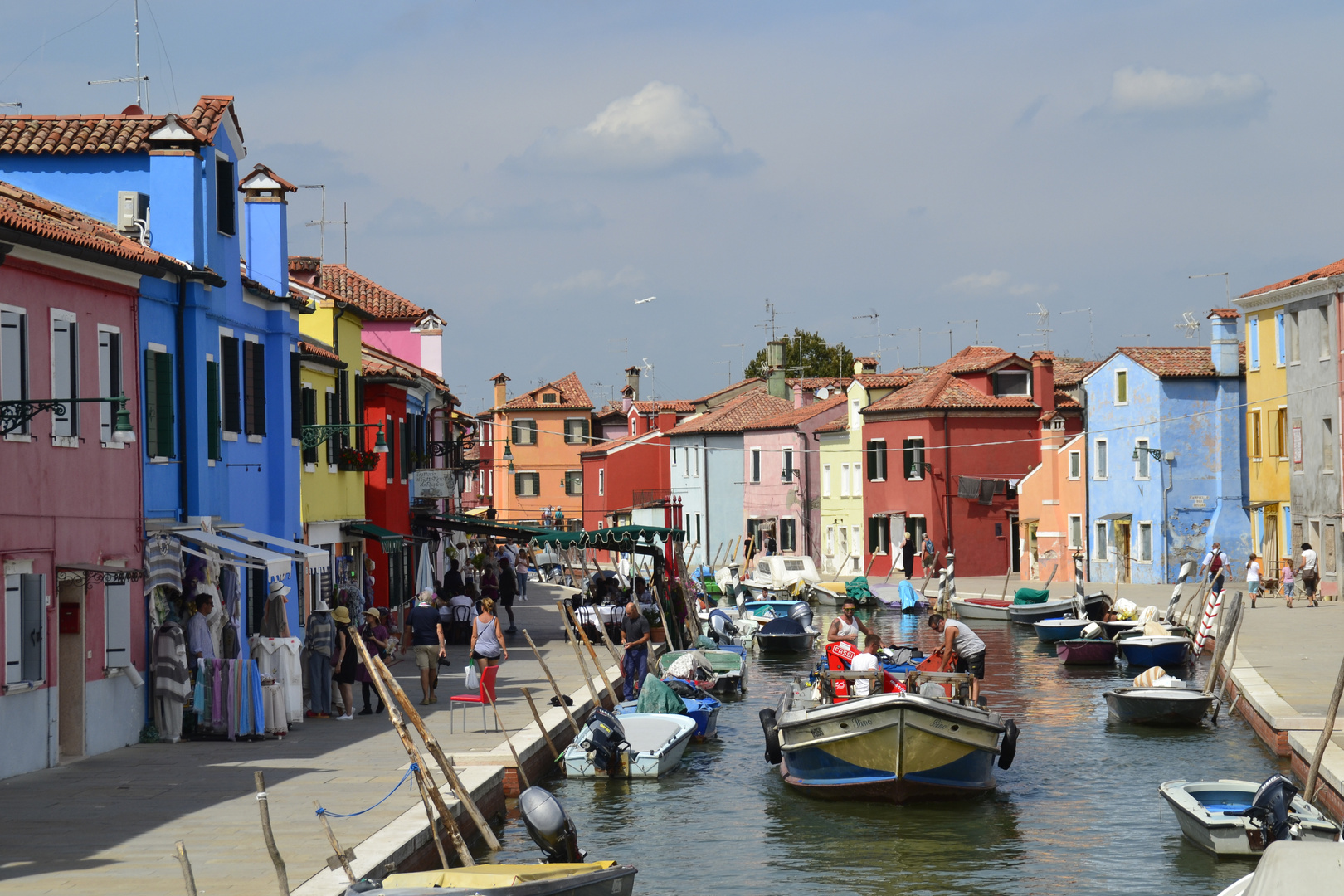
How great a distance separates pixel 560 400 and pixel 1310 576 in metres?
58.7

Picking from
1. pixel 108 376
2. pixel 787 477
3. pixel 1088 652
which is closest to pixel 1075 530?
pixel 787 477

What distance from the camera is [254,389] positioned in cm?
2477

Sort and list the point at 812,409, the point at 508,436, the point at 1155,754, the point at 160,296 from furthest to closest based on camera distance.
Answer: the point at 508,436 → the point at 812,409 → the point at 1155,754 → the point at 160,296

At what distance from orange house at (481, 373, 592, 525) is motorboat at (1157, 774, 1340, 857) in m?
78.5

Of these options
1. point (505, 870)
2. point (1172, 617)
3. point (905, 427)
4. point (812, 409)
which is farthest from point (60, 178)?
point (812, 409)

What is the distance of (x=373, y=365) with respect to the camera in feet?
120

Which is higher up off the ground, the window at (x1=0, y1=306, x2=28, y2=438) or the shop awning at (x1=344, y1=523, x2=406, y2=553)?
the window at (x1=0, y1=306, x2=28, y2=438)

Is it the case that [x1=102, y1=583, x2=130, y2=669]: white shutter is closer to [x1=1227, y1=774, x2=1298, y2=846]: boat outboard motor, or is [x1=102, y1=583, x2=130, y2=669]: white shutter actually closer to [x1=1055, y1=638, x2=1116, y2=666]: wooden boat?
[x1=1227, y1=774, x2=1298, y2=846]: boat outboard motor

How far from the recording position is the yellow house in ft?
158

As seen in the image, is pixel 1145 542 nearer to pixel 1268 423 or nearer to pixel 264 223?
pixel 1268 423

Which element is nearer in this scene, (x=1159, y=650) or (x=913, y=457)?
(x=1159, y=650)

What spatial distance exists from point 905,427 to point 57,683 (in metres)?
46.8

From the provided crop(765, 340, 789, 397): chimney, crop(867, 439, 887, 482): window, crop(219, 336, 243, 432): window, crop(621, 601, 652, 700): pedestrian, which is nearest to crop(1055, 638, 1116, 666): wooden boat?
crop(621, 601, 652, 700): pedestrian

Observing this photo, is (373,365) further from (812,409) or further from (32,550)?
(812,409)
